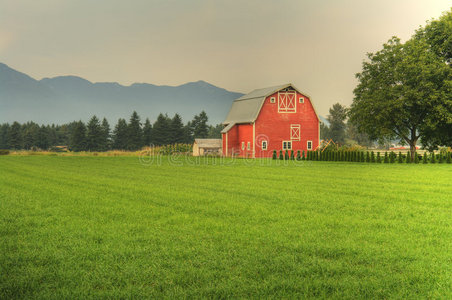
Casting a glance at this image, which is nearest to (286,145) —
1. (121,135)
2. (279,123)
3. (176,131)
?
(279,123)

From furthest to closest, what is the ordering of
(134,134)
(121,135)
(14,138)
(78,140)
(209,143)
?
(14,138) < (121,135) < (134,134) < (78,140) < (209,143)

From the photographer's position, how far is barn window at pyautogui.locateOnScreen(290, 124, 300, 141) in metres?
41.7

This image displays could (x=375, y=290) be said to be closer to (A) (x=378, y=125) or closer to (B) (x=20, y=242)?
(B) (x=20, y=242)

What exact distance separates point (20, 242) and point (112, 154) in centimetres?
4041

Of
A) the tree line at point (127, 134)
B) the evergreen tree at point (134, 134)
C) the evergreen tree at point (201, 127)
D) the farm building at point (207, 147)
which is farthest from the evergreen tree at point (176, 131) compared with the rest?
the farm building at point (207, 147)

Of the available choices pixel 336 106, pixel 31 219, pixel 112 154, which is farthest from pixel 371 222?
pixel 336 106

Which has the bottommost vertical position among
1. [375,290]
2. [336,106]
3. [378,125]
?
[375,290]

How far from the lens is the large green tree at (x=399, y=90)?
31844mm

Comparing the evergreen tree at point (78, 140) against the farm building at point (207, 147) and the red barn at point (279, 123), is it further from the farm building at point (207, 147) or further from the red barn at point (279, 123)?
the red barn at point (279, 123)

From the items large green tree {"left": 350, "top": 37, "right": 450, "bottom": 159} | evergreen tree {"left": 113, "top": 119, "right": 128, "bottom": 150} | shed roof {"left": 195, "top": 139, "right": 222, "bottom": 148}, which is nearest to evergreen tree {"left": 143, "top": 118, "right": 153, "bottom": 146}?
evergreen tree {"left": 113, "top": 119, "right": 128, "bottom": 150}

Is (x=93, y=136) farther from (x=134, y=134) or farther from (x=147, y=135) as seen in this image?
(x=147, y=135)

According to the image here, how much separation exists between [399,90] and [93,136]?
6384cm

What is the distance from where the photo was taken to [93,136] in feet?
265

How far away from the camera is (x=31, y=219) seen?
795 cm
